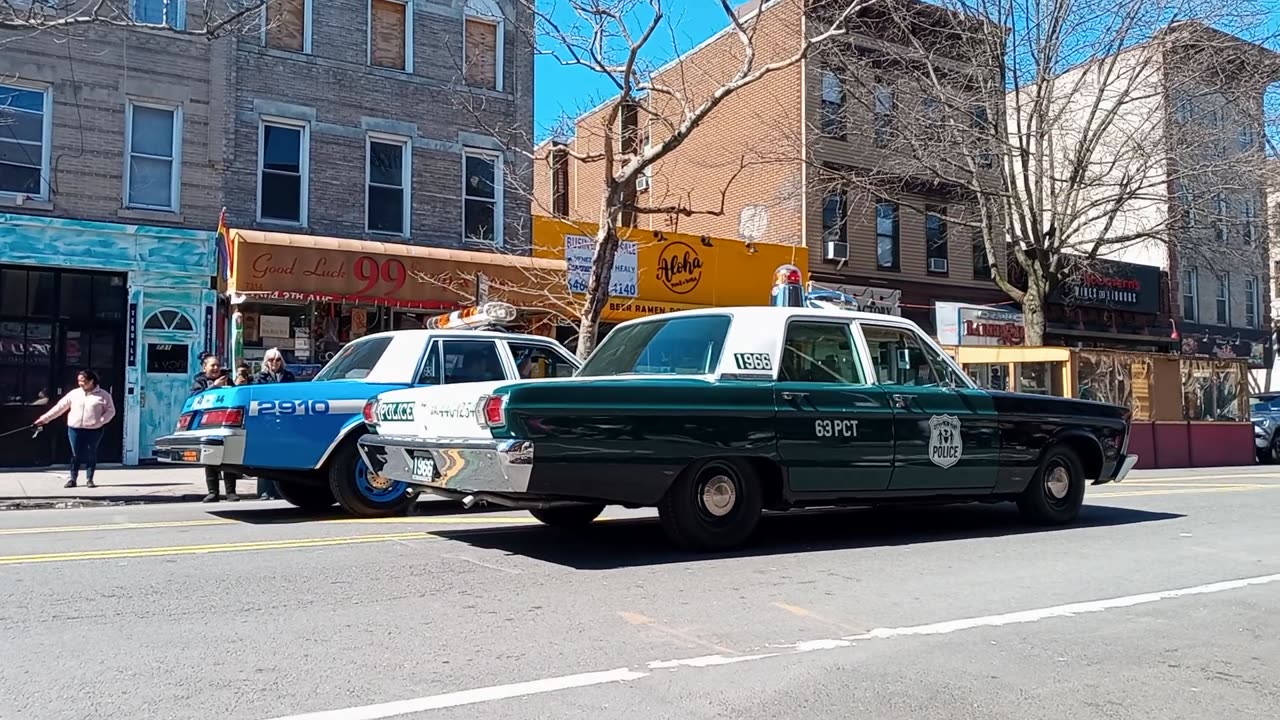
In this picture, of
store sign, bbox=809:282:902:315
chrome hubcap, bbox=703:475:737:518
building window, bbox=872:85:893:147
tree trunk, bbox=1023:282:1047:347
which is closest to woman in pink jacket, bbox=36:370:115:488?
chrome hubcap, bbox=703:475:737:518

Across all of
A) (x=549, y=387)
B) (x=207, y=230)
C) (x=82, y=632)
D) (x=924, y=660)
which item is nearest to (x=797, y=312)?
(x=549, y=387)

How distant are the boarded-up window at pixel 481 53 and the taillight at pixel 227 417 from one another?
11.6m

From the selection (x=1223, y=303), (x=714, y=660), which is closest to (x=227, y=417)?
(x=714, y=660)

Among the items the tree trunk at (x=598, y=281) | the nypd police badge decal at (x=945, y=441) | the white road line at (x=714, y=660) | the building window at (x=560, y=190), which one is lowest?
the white road line at (x=714, y=660)

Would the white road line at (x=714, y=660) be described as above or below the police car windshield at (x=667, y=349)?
below

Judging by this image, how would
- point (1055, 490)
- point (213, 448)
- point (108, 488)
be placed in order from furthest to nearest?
1. point (108, 488)
2. point (1055, 490)
3. point (213, 448)

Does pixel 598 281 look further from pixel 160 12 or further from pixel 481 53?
pixel 160 12

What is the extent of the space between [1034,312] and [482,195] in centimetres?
1122

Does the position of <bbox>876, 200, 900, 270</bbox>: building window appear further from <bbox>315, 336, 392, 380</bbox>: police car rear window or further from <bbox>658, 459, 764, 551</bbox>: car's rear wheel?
<bbox>658, 459, 764, 551</bbox>: car's rear wheel

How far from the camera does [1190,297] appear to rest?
107ft

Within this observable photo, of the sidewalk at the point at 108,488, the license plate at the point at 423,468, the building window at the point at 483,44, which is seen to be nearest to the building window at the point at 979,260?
the building window at the point at 483,44

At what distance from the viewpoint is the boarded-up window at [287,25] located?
17.5m

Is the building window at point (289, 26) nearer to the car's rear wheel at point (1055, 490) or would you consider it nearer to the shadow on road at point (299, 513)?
the shadow on road at point (299, 513)

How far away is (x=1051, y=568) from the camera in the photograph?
7227 mm
